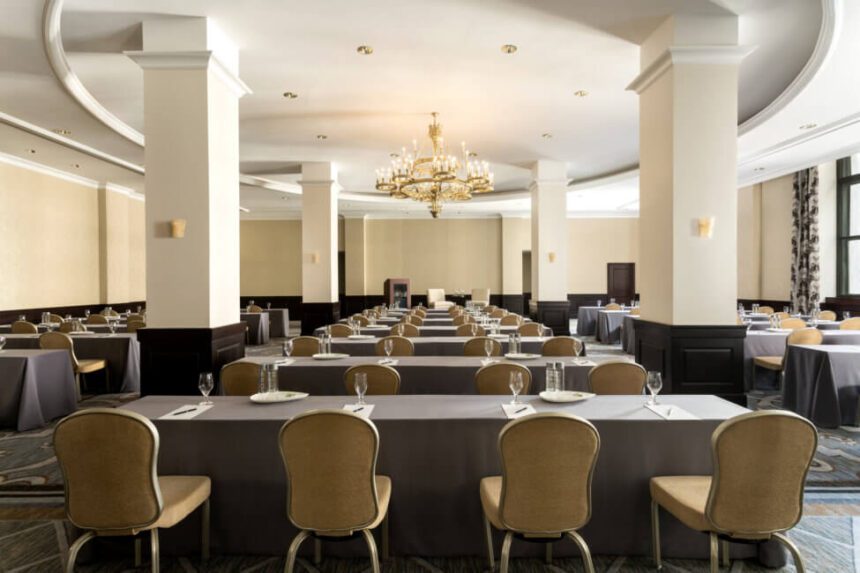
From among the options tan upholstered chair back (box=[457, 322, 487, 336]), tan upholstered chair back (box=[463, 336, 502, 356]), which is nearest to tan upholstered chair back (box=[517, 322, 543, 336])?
tan upholstered chair back (box=[457, 322, 487, 336])

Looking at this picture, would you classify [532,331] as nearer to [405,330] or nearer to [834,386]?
[405,330]

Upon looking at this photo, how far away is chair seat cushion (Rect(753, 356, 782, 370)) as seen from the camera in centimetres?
700

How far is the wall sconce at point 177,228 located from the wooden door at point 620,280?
671 inches

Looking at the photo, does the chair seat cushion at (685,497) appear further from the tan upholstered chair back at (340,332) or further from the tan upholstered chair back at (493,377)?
the tan upholstered chair back at (340,332)

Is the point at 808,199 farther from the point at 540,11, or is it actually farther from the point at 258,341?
the point at 258,341

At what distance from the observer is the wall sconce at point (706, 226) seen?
5.32 meters

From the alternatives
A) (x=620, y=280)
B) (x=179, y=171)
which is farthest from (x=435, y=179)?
(x=620, y=280)

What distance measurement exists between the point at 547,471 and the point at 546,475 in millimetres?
17

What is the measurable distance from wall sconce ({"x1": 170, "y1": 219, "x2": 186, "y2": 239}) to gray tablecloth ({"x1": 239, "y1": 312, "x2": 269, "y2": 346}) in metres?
7.89

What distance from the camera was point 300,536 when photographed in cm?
257

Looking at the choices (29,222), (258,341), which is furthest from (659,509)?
(29,222)

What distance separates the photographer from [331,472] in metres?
2.51

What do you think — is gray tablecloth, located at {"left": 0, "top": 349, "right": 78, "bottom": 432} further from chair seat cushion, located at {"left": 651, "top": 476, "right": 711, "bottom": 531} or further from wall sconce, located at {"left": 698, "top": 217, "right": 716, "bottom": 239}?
wall sconce, located at {"left": 698, "top": 217, "right": 716, "bottom": 239}

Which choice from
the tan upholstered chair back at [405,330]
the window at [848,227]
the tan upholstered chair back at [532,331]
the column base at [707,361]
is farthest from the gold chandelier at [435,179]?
the window at [848,227]
